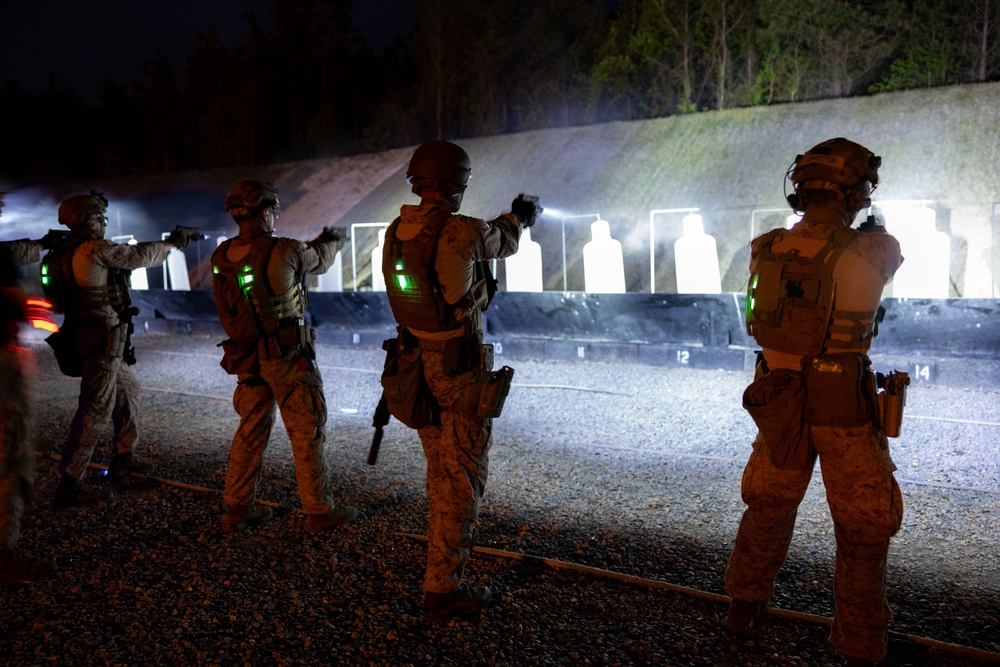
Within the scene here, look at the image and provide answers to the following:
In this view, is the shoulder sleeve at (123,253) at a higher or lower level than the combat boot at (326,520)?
higher

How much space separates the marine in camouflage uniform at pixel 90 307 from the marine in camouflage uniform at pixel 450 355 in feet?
7.75

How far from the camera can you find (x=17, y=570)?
3373 mm

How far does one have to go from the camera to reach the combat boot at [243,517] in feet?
12.7

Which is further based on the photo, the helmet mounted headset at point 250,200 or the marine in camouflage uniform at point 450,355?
the helmet mounted headset at point 250,200

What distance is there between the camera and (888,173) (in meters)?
11.0

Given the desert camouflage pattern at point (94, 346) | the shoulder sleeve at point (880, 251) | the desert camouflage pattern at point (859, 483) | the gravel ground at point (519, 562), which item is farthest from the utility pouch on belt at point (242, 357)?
the shoulder sleeve at point (880, 251)

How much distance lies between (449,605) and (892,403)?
179 cm

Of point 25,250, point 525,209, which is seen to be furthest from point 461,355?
point 25,250

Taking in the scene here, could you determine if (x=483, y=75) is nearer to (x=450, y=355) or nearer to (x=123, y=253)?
(x=123, y=253)

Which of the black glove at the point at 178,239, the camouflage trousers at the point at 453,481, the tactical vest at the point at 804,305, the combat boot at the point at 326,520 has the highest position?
the black glove at the point at 178,239

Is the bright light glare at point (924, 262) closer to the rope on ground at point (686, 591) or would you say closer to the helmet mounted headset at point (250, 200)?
the rope on ground at point (686, 591)

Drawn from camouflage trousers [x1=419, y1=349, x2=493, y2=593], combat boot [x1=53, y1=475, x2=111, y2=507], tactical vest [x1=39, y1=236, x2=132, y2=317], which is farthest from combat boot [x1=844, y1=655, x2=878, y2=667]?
tactical vest [x1=39, y1=236, x2=132, y2=317]

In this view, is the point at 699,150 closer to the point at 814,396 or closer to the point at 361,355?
the point at 361,355

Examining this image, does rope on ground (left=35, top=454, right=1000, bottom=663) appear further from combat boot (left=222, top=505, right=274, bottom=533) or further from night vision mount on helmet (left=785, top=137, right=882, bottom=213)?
night vision mount on helmet (left=785, top=137, right=882, bottom=213)
